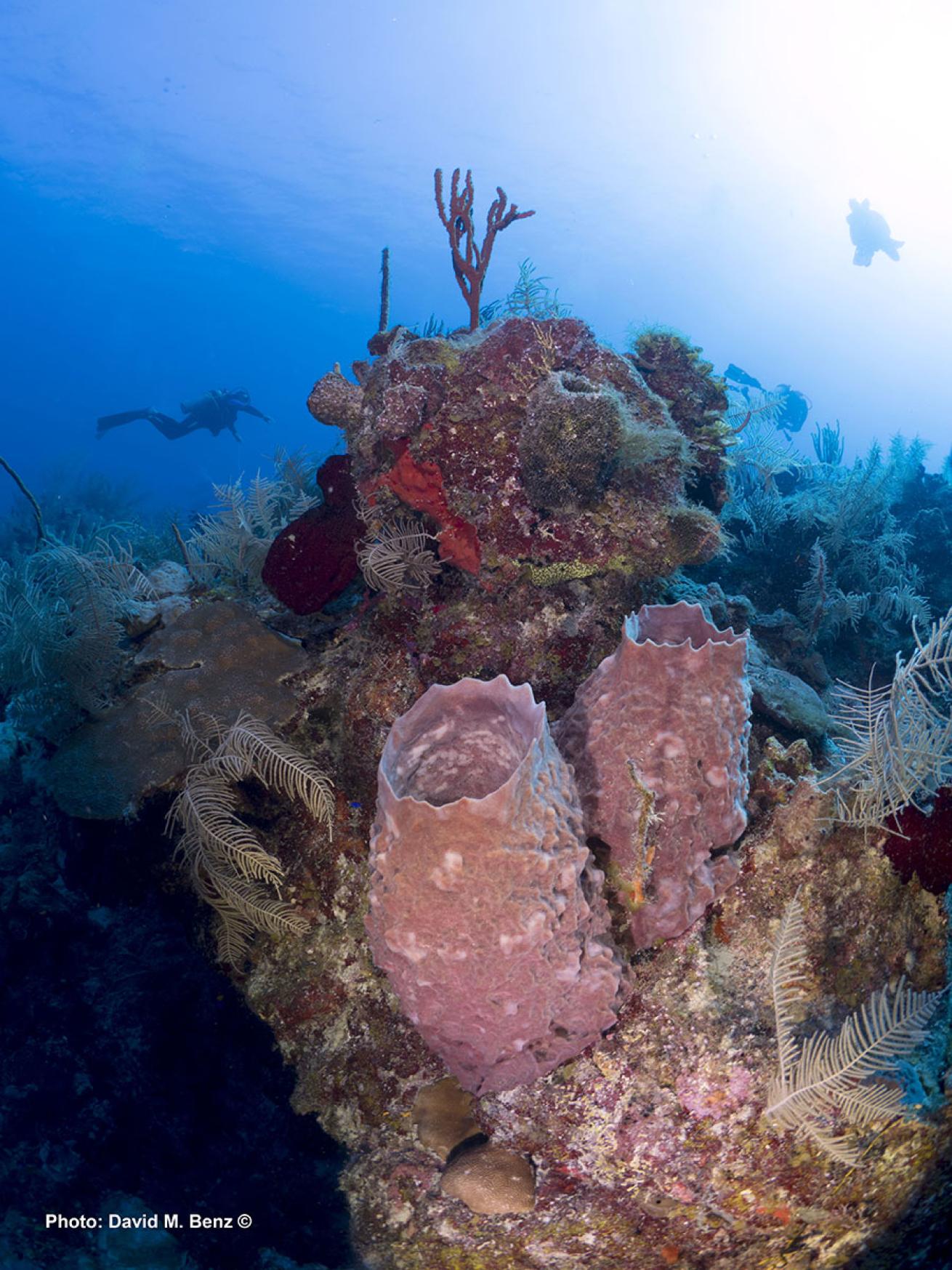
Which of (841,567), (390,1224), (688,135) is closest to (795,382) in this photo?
(688,135)

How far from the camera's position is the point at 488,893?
2.08 m

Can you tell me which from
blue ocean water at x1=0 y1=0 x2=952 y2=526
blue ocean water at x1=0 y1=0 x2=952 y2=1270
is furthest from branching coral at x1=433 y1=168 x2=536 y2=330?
blue ocean water at x1=0 y1=0 x2=952 y2=526

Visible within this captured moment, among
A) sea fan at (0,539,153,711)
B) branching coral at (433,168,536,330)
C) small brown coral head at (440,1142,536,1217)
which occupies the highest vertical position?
branching coral at (433,168,536,330)

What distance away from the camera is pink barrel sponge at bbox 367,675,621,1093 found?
207cm

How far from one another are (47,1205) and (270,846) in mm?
1961

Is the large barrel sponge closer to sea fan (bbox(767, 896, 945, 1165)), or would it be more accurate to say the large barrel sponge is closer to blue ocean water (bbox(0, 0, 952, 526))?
sea fan (bbox(767, 896, 945, 1165))

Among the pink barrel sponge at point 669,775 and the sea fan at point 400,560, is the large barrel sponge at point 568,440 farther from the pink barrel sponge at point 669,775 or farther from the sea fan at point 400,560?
the pink barrel sponge at point 669,775

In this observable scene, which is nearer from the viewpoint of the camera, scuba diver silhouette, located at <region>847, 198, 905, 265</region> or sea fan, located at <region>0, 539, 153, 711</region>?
sea fan, located at <region>0, 539, 153, 711</region>

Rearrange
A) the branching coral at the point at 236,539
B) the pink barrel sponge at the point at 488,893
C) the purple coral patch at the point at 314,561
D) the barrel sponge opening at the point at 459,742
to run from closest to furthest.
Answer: the pink barrel sponge at the point at 488,893 → the barrel sponge opening at the point at 459,742 → the purple coral patch at the point at 314,561 → the branching coral at the point at 236,539

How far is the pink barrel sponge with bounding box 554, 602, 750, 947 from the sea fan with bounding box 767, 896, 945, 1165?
1.42 feet

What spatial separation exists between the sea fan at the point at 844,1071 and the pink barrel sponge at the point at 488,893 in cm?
65

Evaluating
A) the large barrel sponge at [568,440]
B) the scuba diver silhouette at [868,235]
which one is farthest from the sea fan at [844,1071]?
the scuba diver silhouette at [868,235]

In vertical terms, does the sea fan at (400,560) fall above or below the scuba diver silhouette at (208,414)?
above

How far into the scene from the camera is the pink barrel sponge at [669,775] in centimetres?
251
